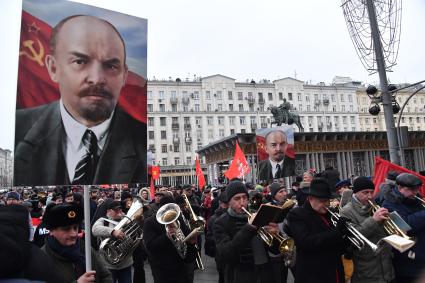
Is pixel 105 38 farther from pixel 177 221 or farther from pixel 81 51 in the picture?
pixel 177 221

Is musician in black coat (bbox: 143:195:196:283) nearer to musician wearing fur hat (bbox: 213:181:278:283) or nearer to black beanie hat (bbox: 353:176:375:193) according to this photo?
musician wearing fur hat (bbox: 213:181:278:283)

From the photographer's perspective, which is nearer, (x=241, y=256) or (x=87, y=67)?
(x=87, y=67)

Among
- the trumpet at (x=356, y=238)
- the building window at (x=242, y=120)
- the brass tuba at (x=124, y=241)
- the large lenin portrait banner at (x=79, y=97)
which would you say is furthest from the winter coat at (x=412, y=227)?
the building window at (x=242, y=120)

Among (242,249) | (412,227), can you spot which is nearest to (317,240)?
(242,249)

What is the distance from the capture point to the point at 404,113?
8931 centimetres

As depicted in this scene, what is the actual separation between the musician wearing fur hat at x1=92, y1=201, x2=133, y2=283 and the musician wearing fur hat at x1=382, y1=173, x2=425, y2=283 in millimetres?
3677

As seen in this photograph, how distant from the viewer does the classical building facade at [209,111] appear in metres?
72.7

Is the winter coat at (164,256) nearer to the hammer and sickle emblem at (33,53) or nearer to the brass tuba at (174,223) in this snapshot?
the brass tuba at (174,223)

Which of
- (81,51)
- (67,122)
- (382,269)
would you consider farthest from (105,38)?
(382,269)

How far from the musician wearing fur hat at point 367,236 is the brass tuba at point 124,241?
311 cm

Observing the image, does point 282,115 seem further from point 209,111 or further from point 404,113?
point 404,113

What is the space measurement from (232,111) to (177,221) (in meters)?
72.8

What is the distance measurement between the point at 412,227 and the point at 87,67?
3873 mm

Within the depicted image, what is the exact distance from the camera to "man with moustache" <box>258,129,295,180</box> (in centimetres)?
1352
